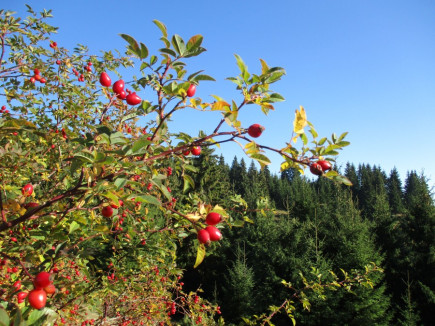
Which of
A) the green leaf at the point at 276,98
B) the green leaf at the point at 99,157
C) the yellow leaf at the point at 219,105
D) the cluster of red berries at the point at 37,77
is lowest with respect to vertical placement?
the green leaf at the point at 99,157

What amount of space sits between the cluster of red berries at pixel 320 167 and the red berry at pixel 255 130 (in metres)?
0.23

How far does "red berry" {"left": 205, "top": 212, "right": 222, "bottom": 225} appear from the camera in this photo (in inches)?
38.4

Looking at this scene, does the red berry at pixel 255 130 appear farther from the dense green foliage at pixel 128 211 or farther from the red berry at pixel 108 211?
the red berry at pixel 108 211

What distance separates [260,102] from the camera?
1029 millimetres

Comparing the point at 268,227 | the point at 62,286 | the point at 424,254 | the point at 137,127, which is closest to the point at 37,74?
the point at 137,127

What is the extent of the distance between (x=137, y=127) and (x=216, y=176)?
56.2ft

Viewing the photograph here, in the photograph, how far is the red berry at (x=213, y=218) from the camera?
3.20ft

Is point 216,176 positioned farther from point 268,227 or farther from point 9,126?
point 9,126

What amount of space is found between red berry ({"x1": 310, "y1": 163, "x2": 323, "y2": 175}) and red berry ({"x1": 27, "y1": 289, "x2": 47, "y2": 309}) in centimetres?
94

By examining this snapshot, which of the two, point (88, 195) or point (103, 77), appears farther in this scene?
point (103, 77)

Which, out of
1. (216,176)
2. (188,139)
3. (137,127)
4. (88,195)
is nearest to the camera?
(88,195)

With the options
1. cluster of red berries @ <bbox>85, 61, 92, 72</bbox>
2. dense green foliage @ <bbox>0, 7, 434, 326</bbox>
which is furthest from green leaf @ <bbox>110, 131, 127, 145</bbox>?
cluster of red berries @ <bbox>85, 61, 92, 72</bbox>

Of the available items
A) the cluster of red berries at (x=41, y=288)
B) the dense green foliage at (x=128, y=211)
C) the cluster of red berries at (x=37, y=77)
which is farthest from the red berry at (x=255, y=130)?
the cluster of red berries at (x=37, y=77)

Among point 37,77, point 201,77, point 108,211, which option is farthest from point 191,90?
point 37,77
